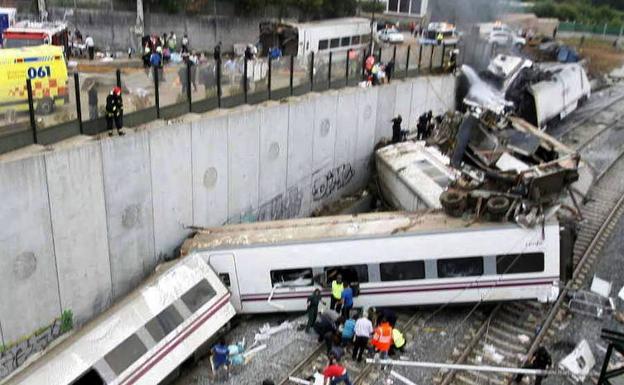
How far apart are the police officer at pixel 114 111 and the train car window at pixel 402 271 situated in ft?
24.6

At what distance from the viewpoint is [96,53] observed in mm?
27578

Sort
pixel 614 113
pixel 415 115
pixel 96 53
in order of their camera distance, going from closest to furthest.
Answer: pixel 96 53 < pixel 415 115 < pixel 614 113

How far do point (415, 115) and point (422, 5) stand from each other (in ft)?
103

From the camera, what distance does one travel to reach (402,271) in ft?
52.3

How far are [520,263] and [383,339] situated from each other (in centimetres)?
417

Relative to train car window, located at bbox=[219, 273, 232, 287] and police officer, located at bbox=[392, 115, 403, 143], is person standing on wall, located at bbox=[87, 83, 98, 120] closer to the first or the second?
train car window, located at bbox=[219, 273, 232, 287]

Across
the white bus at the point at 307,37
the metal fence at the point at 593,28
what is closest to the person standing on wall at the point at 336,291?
the white bus at the point at 307,37

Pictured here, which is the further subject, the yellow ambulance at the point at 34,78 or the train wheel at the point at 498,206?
the train wheel at the point at 498,206

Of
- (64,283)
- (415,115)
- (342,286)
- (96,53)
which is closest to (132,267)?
(64,283)

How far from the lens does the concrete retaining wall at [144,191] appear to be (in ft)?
41.9

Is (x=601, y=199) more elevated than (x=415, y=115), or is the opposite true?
(x=415, y=115)

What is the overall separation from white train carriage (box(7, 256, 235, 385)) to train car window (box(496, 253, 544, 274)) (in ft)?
22.9

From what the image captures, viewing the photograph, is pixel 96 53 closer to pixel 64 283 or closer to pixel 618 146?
pixel 64 283

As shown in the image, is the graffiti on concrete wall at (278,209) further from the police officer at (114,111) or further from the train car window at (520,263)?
the train car window at (520,263)
